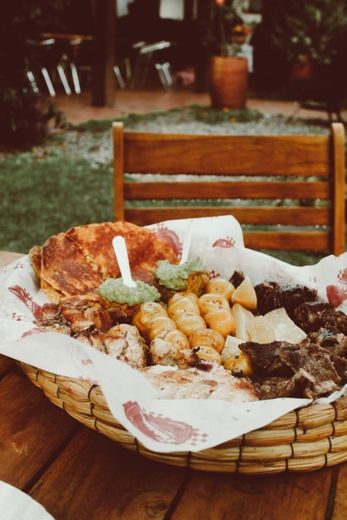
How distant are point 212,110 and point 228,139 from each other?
8.44 meters

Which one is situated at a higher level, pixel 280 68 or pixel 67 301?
pixel 67 301

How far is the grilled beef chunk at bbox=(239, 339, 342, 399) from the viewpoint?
106cm

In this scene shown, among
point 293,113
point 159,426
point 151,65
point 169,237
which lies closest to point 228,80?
point 293,113

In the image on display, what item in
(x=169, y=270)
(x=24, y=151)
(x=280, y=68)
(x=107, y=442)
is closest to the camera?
(x=107, y=442)

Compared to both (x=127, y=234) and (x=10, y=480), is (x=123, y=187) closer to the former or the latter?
(x=127, y=234)

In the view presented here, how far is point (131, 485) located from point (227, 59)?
1001 cm

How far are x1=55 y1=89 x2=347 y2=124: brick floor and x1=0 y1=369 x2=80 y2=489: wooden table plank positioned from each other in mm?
8170

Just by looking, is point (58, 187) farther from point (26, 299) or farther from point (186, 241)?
point (26, 299)

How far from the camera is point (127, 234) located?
161 centimetres

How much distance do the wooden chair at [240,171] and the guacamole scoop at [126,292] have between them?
89 cm

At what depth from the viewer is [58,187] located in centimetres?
598

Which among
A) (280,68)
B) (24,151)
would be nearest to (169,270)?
(24,151)

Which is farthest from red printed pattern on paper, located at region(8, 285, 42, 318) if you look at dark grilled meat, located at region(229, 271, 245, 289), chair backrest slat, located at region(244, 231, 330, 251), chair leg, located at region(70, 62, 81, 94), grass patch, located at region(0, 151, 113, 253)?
chair leg, located at region(70, 62, 81, 94)

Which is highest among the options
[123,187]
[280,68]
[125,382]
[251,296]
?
[125,382]
